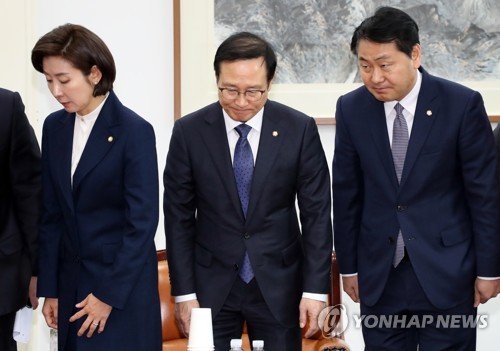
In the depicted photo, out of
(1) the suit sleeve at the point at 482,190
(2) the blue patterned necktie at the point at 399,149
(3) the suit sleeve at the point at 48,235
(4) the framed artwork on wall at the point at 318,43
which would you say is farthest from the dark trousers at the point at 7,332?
(4) the framed artwork on wall at the point at 318,43

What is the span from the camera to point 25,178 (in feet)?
9.82

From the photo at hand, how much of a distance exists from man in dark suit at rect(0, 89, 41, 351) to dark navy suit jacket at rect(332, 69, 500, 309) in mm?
1161

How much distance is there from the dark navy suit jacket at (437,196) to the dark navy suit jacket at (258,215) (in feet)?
0.66

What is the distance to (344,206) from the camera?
3172mm

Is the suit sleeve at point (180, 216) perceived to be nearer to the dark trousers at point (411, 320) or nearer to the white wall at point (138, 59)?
the dark trousers at point (411, 320)

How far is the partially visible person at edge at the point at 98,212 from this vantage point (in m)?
2.88

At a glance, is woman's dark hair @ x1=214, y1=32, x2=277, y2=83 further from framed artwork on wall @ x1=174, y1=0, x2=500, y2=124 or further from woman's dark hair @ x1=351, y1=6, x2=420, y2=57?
framed artwork on wall @ x1=174, y1=0, x2=500, y2=124

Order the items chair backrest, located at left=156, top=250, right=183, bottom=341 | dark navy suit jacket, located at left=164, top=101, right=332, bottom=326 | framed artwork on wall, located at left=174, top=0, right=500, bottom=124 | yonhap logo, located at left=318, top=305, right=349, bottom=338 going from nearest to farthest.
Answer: dark navy suit jacket, located at left=164, top=101, right=332, bottom=326, yonhap logo, located at left=318, top=305, right=349, bottom=338, chair backrest, located at left=156, top=250, right=183, bottom=341, framed artwork on wall, located at left=174, top=0, right=500, bottom=124

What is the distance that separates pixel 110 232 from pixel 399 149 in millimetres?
1042

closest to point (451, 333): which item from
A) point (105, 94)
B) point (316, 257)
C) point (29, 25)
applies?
point (316, 257)

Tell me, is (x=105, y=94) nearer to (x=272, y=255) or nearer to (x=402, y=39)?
(x=272, y=255)

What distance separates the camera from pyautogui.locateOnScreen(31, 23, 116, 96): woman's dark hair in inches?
→ 114

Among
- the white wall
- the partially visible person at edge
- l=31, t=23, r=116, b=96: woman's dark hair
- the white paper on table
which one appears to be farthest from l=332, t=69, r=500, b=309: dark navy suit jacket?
the white wall

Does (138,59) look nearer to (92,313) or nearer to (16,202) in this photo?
(16,202)
